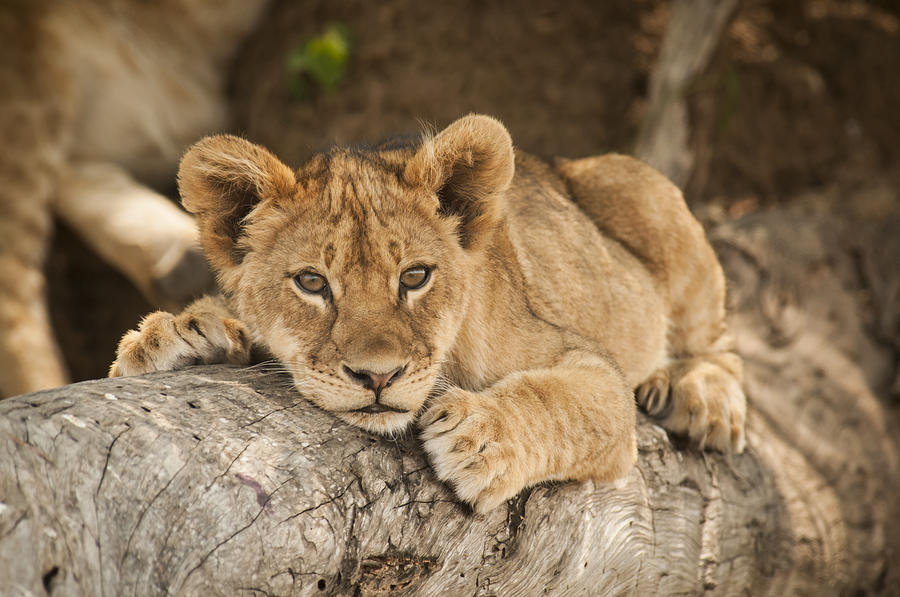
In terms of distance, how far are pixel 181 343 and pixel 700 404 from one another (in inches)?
94.1

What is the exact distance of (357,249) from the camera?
3172 millimetres

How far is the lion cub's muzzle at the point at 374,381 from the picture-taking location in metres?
2.92

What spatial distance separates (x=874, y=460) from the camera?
193 inches

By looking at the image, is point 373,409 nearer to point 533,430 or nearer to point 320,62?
point 533,430

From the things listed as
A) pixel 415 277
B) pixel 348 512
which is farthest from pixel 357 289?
pixel 348 512

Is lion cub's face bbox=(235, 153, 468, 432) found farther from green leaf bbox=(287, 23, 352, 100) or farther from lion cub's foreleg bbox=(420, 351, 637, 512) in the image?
green leaf bbox=(287, 23, 352, 100)

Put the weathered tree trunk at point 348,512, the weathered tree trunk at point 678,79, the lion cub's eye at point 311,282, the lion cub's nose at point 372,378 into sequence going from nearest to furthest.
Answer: the weathered tree trunk at point 348,512 → the lion cub's nose at point 372,378 → the lion cub's eye at point 311,282 → the weathered tree trunk at point 678,79

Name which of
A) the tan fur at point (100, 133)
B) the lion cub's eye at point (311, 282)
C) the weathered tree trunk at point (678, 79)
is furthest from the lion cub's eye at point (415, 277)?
the weathered tree trunk at point (678, 79)

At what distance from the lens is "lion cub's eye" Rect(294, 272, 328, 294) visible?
321 centimetres

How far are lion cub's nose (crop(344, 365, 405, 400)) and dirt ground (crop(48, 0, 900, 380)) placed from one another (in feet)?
19.7

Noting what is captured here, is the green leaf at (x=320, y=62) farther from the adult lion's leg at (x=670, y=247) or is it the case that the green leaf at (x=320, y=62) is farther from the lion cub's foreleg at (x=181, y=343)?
the lion cub's foreleg at (x=181, y=343)

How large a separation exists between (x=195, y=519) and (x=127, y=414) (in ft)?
1.30

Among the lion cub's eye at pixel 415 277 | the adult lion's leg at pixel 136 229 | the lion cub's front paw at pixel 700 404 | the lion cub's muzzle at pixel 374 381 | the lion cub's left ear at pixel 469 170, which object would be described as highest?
the lion cub's left ear at pixel 469 170

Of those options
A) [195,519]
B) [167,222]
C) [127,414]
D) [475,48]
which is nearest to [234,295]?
[127,414]
